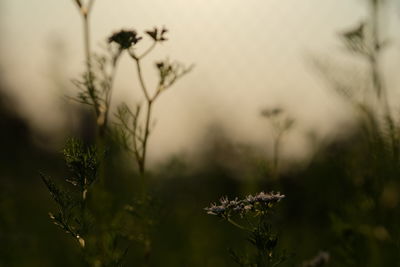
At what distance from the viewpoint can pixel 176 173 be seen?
19.3 ft

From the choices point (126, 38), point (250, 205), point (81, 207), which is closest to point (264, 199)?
point (250, 205)

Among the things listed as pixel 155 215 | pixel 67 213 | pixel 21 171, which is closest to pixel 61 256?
pixel 21 171

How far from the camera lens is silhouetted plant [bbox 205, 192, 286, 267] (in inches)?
108

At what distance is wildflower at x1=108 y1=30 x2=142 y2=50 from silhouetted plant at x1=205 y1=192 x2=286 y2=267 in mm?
1170

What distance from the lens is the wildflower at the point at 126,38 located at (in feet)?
11.6

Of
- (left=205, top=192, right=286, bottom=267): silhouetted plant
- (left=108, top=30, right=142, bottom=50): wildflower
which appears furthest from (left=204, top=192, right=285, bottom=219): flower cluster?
(left=108, top=30, right=142, bottom=50): wildflower

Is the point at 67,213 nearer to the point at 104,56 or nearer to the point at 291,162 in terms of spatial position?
the point at 104,56

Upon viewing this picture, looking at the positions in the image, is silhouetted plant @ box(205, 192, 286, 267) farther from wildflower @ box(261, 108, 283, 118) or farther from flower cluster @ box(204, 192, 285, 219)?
wildflower @ box(261, 108, 283, 118)

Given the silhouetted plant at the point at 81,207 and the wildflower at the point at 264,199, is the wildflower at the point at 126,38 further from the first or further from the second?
the wildflower at the point at 264,199

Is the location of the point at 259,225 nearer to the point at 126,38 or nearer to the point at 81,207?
the point at 81,207

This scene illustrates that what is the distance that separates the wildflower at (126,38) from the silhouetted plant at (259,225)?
1.17 meters

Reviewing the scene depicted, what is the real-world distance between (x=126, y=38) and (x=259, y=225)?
147 cm

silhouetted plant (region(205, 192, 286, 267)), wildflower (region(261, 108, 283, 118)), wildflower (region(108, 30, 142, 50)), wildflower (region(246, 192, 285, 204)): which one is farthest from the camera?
→ wildflower (region(261, 108, 283, 118))

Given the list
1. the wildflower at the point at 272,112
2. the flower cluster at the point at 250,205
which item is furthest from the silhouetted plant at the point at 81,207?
the wildflower at the point at 272,112
